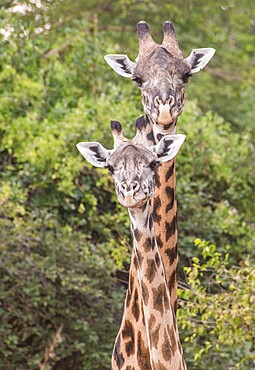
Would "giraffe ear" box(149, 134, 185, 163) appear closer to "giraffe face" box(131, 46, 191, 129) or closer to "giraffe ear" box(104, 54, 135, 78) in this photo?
"giraffe face" box(131, 46, 191, 129)

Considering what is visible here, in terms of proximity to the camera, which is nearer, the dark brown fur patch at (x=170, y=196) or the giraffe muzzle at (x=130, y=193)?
the giraffe muzzle at (x=130, y=193)

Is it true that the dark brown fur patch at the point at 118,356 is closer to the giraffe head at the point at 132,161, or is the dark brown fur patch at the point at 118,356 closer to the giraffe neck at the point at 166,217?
the giraffe neck at the point at 166,217

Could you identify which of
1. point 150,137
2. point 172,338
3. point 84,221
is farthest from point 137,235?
point 84,221

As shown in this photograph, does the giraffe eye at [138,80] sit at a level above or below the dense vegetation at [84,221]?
above

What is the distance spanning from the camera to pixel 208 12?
21.2 metres

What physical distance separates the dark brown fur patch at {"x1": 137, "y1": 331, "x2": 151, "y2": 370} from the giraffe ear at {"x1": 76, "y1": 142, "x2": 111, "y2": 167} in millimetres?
1147

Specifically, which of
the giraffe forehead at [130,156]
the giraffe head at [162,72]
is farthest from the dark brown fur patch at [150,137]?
the giraffe forehead at [130,156]

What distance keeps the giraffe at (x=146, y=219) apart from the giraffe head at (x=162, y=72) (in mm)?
178

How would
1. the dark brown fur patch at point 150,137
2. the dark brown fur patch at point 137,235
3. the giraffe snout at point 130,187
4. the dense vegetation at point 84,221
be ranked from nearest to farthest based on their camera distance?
1. the giraffe snout at point 130,187
2. the dark brown fur patch at point 137,235
3. the dark brown fur patch at point 150,137
4. the dense vegetation at point 84,221

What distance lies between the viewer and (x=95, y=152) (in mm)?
6629

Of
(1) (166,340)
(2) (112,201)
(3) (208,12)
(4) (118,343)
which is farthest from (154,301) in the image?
(3) (208,12)

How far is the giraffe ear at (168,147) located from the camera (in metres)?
6.60

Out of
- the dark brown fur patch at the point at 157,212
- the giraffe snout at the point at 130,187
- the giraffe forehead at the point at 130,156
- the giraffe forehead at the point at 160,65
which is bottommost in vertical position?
the dark brown fur patch at the point at 157,212

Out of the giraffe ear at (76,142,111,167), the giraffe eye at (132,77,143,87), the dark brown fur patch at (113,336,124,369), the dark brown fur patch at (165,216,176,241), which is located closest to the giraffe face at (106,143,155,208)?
the giraffe ear at (76,142,111,167)
